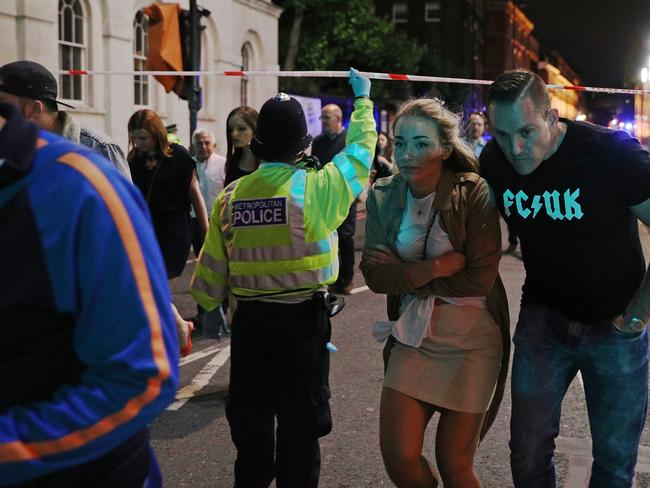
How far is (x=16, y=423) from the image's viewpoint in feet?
4.61

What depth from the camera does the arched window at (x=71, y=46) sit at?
17.8 meters

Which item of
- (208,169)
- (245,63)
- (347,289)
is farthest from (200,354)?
(245,63)

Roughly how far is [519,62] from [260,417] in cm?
9956

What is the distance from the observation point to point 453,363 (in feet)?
10.6

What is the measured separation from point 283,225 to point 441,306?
71 centimetres

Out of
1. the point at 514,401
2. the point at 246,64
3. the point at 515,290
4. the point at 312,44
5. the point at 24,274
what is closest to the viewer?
the point at 24,274

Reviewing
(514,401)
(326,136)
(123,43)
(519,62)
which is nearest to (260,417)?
(514,401)

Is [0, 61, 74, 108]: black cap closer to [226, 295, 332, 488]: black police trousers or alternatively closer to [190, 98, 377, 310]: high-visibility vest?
[190, 98, 377, 310]: high-visibility vest

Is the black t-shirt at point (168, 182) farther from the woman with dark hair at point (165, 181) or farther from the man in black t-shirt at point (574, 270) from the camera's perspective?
the man in black t-shirt at point (574, 270)

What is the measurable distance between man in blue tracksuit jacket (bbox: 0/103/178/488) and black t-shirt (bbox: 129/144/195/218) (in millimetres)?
4888

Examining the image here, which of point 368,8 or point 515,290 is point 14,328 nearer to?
point 515,290

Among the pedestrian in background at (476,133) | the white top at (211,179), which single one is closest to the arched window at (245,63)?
the pedestrian in background at (476,133)

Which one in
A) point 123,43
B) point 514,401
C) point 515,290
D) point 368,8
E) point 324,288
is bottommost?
point 515,290

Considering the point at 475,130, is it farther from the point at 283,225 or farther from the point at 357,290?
the point at 283,225
